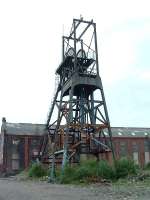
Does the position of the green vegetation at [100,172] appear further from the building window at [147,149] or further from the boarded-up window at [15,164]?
the building window at [147,149]

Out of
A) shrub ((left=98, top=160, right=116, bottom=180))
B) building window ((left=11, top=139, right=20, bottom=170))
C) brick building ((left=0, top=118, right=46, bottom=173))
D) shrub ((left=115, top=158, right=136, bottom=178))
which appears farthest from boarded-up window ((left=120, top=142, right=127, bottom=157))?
shrub ((left=98, top=160, right=116, bottom=180))

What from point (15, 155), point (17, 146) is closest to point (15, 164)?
point (15, 155)

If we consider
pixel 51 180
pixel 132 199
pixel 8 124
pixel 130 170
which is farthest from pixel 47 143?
pixel 132 199

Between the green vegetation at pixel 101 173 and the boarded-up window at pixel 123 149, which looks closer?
the green vegetation at pixel 101 173

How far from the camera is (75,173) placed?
24016 millimetres

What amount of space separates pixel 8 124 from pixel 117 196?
40.0 metres

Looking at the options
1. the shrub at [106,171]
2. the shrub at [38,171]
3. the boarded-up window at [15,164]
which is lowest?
the boarded-up window at [15,164]

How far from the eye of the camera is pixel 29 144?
49.8 meters

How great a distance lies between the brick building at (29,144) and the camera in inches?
1897

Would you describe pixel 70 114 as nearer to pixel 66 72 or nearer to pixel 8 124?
pixel 66 72

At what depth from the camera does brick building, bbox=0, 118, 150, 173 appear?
4819 cm

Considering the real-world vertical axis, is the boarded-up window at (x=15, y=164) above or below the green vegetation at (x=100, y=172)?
below

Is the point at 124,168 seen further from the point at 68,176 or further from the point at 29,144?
the point at 29,144

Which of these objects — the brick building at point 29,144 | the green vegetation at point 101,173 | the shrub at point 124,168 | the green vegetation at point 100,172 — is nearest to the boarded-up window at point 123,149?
the brick building at point 29,144
